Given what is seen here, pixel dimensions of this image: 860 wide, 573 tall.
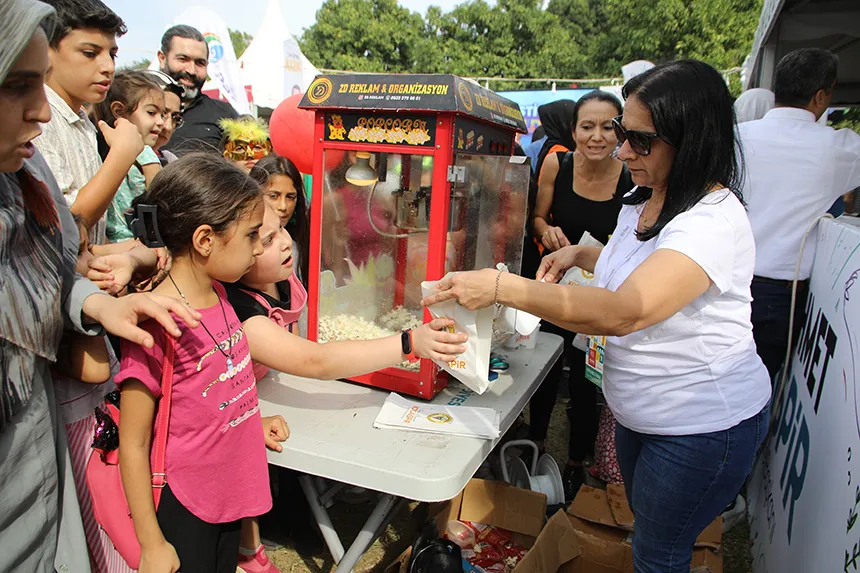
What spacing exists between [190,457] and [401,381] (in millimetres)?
762

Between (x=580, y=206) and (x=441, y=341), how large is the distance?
158 cm

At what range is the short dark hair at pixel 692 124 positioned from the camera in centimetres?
137

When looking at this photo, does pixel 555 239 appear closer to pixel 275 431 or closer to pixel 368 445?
pixel 368 445

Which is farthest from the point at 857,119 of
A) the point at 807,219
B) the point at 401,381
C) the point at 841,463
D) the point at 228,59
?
the point at 228,59

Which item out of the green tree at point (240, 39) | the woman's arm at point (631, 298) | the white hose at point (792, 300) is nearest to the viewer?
the woman's arm at point (631, 298)

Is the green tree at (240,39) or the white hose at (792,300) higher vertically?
the green tree at (240,39)

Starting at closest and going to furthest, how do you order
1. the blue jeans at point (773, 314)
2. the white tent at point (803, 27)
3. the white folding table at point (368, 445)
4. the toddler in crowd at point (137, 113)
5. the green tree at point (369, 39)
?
the white folding table at point (368, 445) → the toddler in crowd at point (137, 113) → the blue jeans at point (773, 314) → the white tent at point (803, 27) → the green tree at point (369, 39)

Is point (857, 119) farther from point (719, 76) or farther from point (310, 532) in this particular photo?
point (310, 532)

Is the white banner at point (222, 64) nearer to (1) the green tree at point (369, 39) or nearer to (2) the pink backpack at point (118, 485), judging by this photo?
(2) the pink backpack at point (118, 485)

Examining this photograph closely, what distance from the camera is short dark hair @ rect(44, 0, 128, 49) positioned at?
1.59 meters

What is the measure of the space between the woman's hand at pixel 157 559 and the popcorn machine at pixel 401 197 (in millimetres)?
844

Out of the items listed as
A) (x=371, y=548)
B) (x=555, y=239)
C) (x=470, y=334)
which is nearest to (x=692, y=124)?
(x=470, y=334)

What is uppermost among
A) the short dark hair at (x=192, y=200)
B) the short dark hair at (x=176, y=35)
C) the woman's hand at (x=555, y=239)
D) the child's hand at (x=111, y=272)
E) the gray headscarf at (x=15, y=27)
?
the short dark hair at (x=176, y=35)

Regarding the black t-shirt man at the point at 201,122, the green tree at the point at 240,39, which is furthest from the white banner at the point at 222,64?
the green tree at the point at 240,39
